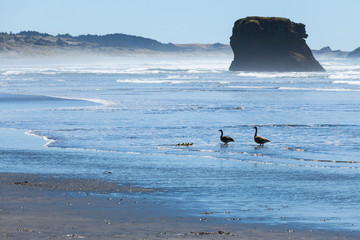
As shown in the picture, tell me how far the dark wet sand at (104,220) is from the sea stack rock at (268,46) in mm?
121994

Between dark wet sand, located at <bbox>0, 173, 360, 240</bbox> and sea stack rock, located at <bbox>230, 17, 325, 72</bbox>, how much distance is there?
12199 cm

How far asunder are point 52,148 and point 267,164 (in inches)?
244

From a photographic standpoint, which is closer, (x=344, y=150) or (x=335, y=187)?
(x=335, y=187)

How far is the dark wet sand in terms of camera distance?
8758mm

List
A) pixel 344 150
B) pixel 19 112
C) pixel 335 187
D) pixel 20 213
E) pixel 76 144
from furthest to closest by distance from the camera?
pixel 19 112
pixel 76 144
pixel 344 150
pixel 335 187
pixel 20 213

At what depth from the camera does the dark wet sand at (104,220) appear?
8758 millimetres

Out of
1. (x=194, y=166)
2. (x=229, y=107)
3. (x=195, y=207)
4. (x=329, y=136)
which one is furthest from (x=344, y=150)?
(x=229, y=107)

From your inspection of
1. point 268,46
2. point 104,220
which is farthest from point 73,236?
point 268,46

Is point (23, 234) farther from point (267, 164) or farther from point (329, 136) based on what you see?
point (329, 136)

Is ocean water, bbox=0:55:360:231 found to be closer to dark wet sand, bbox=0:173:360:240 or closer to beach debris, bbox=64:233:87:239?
dark wet sand, bbox=0:173:360:240

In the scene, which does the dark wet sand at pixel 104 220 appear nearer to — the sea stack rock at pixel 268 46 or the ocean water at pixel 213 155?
the ocean water at pixel 213 155

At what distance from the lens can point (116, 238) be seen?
27.9ft

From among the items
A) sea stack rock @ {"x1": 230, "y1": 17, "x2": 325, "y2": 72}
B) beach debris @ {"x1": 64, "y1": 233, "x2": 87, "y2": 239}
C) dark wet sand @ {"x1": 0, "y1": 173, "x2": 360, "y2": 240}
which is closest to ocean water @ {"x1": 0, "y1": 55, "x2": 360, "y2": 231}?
dark wet sand @ {"x1": 0, "y1": 173, "x2": 360, "y2": 240}

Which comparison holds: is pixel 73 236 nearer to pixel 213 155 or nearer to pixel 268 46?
pixel 213 155
